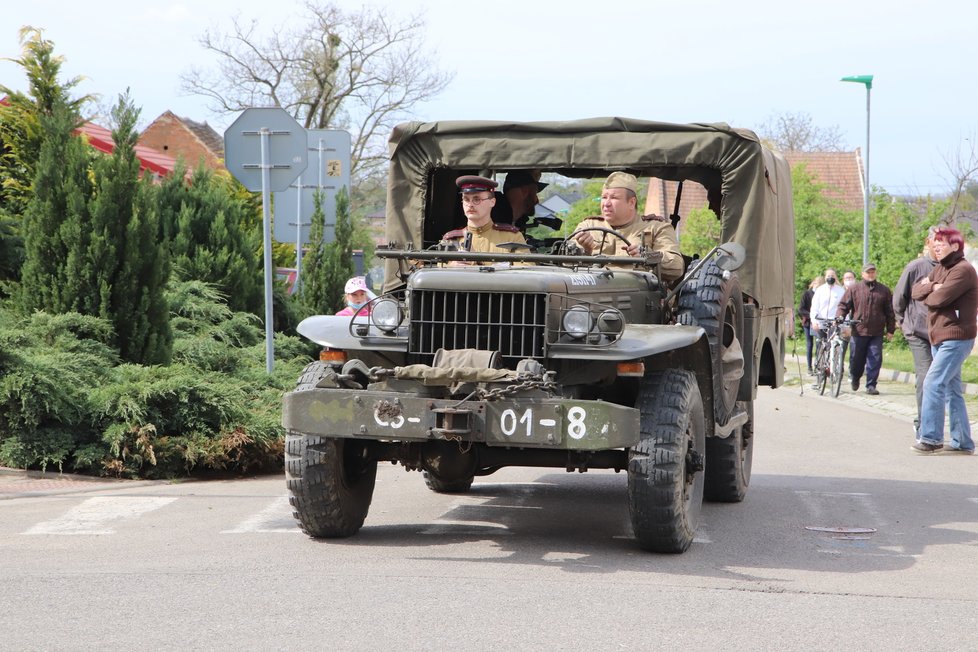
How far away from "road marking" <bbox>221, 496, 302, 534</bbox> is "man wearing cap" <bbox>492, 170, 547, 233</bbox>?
9.02 feet

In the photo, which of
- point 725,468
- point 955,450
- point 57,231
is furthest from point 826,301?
point 57,231

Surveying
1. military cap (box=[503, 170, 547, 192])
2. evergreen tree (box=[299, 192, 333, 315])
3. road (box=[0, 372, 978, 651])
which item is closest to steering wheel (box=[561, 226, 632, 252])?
military cap (box=[503, 170, 547, 192])

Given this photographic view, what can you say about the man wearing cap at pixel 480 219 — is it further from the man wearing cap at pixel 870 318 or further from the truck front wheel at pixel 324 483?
the man wearing cap at pixel 870 318

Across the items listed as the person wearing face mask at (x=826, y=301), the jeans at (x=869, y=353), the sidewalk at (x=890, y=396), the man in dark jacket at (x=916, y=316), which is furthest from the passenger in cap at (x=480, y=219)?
the person wearing face mask at (x=826, y=301)

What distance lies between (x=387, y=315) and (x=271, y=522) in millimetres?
1549

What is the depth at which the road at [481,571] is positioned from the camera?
5.13 metres

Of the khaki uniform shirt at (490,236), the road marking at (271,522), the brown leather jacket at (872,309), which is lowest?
the road marking at (271,522)

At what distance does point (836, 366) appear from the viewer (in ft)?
67.2

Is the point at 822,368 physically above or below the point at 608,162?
below

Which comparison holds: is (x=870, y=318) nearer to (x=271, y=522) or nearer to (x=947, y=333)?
(x=947, y=333)

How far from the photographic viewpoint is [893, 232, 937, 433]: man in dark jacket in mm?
13523

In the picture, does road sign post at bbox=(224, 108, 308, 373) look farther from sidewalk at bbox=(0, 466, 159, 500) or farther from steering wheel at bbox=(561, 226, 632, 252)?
steering wheel at bbox=(561, 226, 632, 252)

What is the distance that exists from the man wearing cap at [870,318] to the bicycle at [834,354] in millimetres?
150

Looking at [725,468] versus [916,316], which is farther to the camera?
[916,316]
